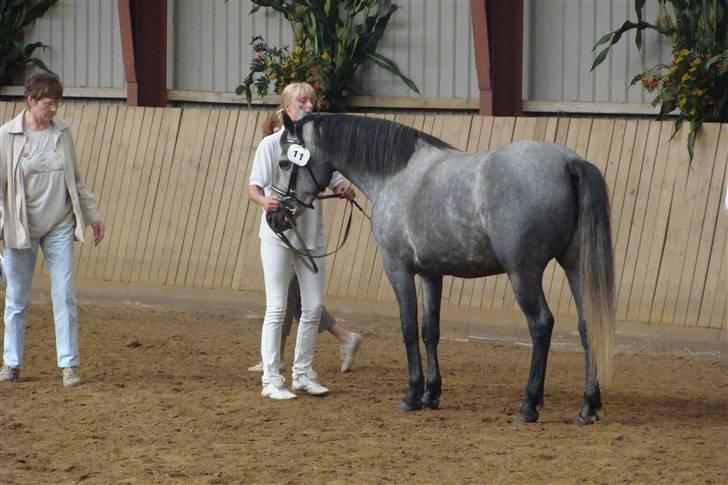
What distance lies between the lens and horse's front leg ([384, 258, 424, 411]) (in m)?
7.24

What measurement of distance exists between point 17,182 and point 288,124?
176 cm

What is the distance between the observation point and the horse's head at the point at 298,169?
7344 millimetres

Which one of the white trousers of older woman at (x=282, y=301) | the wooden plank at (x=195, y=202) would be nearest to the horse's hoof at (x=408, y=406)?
the white trousers of older woman at (x=282, y=301)

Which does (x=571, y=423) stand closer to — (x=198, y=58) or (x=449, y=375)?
(x=449, y=375)

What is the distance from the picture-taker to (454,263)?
23.2 feet

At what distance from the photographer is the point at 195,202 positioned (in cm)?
1166

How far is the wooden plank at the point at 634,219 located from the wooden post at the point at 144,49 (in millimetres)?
5307

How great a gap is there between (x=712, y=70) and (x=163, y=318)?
16.5 ft

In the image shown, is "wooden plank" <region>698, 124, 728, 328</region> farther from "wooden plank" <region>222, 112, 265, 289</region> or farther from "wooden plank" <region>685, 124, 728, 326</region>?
"wooden plank" <region>222, 112, 265, 289</region>

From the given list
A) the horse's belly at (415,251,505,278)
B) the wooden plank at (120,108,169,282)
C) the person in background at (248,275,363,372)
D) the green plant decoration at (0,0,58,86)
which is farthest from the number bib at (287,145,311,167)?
the green plant decoration at (0,0,58,86)

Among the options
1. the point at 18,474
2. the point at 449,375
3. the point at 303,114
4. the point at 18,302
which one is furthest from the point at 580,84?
the point at 18,474

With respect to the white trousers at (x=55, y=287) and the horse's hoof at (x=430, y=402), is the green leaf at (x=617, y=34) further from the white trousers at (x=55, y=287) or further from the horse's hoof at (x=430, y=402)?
the white trousers at (x=55, y=287)

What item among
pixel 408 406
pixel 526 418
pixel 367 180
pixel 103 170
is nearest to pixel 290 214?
pixel 367 180

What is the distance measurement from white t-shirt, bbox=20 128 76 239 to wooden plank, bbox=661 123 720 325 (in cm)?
444
